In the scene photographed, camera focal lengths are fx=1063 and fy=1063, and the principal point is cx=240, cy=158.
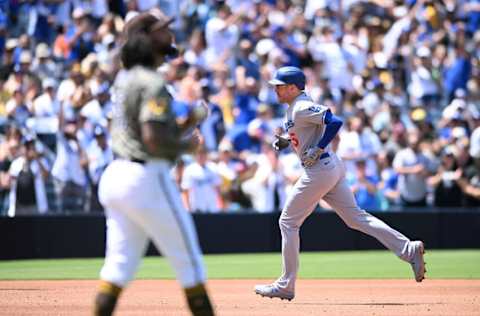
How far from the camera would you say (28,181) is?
1730 cm

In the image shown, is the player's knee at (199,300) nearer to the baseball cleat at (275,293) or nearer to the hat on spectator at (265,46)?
the baseball cleat at (275,293)

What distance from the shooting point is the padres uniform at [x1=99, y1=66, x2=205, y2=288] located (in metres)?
6.36

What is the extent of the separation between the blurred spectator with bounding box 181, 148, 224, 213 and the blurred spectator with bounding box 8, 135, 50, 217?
7.94 ft

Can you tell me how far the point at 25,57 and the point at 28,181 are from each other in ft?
10.8

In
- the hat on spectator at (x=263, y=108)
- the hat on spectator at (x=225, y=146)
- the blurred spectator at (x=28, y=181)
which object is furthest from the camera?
the hat on spectator at (x=263, y=108)

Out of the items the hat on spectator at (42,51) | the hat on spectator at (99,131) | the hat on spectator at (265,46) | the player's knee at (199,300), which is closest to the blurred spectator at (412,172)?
the hat on spectator at (265,46)

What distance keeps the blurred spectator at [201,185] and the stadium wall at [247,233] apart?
0.40 metres

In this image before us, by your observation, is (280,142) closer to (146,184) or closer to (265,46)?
(146,184)

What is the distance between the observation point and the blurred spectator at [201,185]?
1838 cm

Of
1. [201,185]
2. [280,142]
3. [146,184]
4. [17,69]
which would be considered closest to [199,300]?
[146,184]

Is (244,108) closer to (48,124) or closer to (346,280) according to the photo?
(48,124)

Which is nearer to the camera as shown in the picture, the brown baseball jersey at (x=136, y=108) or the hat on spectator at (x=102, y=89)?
→ the brown baseball jersey at (x=136, y=108)

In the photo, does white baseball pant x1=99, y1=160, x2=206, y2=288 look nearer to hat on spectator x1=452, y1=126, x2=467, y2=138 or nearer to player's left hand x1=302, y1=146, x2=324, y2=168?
player's left hand x1=302, y1=146, x2=324, y2=168

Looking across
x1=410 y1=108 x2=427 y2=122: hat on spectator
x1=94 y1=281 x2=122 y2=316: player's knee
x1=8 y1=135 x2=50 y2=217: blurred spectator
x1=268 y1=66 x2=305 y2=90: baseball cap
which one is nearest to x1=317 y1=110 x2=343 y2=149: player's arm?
x1=268 y1=66 x2=305 y2=90: baseball cap
